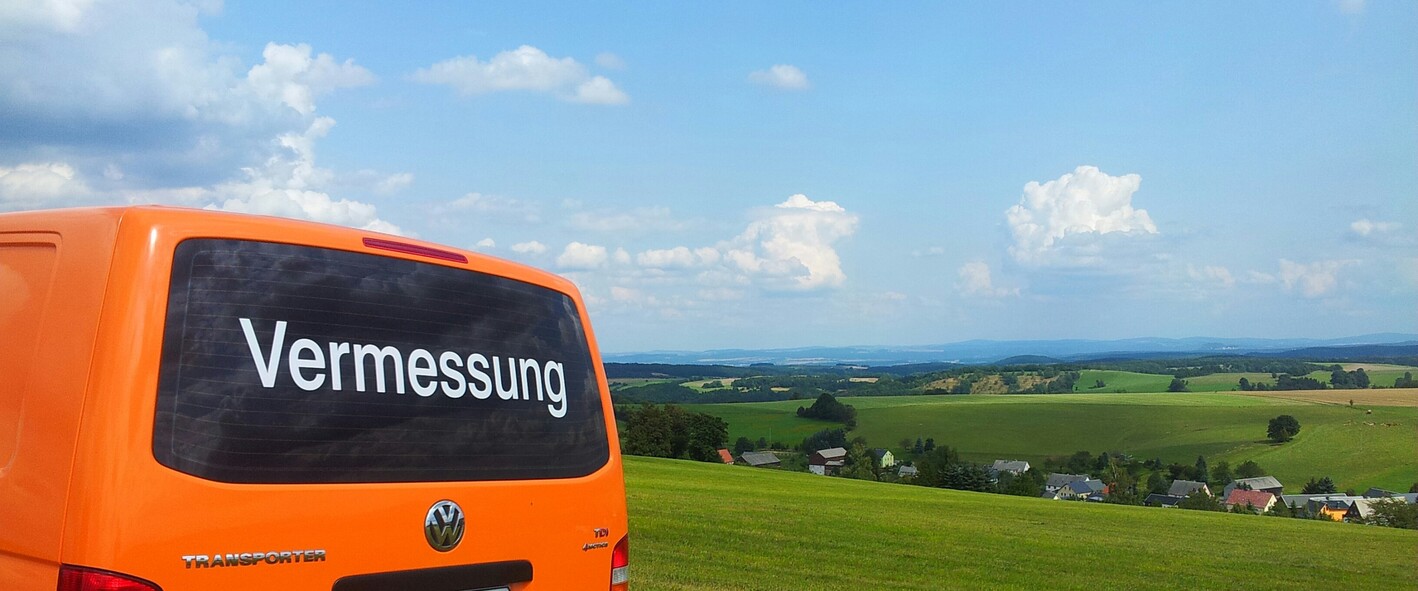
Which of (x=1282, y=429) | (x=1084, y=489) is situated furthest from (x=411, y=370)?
(x=1282, y=429)

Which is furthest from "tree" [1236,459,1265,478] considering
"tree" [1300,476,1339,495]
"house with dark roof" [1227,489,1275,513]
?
"house with dark roof" [1227,489,1275,513]

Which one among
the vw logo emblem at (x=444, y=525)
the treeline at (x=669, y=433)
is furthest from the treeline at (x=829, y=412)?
the vw logo emblem at (x=444, y=525)

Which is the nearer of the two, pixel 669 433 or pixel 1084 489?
pixel 669 433

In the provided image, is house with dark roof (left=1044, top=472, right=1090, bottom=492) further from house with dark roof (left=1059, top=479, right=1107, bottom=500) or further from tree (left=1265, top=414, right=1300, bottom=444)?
tree (left=1265, top=414, right=1300, bottom=444)

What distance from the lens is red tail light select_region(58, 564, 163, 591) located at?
308 cm

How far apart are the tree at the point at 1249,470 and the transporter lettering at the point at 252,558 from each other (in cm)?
8697

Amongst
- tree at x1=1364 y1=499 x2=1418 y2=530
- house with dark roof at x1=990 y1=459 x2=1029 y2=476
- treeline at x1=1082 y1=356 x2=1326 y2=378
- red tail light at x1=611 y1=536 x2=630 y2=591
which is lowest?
tree at x1=1364 y1=499 x2=1418 y2=530

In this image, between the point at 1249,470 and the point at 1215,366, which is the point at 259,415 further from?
the point at 1215,366

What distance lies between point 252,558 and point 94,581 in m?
0.43

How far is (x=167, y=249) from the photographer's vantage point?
338cm

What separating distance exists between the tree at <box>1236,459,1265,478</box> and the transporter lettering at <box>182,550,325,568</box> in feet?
285

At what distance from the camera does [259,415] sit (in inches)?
135

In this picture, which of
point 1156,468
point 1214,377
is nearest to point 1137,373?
point 1214,377

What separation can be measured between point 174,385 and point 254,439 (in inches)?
11.5
